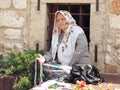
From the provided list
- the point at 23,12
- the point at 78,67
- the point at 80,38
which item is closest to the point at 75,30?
the point at 80,38

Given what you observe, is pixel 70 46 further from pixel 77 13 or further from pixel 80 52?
pixel 77 13

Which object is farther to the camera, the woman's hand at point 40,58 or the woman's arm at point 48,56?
the woman's arm at point 48,56

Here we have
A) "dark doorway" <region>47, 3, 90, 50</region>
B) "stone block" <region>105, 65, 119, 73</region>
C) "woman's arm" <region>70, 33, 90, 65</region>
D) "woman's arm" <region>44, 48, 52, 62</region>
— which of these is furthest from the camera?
"dark doorway" <region>47, 3, 90, 50</region>

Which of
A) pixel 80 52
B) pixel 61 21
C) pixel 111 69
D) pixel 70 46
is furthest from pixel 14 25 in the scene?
pixel 111 69

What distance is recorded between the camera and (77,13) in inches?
301

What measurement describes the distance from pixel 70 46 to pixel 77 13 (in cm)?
87

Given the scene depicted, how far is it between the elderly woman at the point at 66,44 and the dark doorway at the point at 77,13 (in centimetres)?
59

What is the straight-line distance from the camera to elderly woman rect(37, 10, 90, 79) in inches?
267

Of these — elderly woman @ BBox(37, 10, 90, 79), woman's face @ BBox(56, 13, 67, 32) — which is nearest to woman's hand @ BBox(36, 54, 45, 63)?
elderly woman @ BBox(37, 10, 90, 79)

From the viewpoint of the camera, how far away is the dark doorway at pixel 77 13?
7.60m

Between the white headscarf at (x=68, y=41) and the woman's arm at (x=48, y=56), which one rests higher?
the white headscarf at (x=68, y=41)

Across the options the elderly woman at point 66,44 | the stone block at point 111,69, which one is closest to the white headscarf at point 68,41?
the elderly woman at point 66,44

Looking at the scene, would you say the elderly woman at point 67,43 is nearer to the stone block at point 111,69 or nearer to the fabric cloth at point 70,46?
the fabric cloth at point 70,46

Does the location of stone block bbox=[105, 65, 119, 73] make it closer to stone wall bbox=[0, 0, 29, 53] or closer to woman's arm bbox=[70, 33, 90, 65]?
woman's arm bbox=[70, 33, 90, 65]
